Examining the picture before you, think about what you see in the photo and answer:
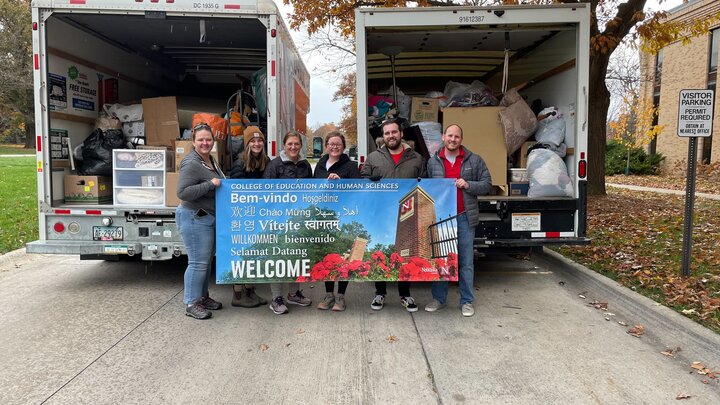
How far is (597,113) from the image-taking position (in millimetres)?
12812

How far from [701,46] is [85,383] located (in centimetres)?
2785

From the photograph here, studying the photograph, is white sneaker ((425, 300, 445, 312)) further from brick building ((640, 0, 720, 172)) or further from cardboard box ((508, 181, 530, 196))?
brick building ((640, 0, 720, 172))

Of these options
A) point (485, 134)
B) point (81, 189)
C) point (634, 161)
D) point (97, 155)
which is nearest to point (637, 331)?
point (485, 134)

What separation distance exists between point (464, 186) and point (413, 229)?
0.65 m

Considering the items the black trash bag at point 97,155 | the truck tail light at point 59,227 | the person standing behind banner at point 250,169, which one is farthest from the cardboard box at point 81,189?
the person standing behind banner at point 250,169

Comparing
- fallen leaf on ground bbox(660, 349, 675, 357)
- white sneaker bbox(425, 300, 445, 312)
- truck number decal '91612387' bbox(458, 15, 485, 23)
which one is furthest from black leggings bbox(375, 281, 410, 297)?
truck number decal '91612387' bbox(458, 15, 485, 23)

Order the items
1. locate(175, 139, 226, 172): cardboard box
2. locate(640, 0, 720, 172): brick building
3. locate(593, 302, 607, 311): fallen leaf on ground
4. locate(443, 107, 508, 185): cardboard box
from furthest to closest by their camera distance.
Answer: locate(640, 0, 720, 172): brick building → locate(443, 107, 508, 185): cardboard box → locate(175, 139, 226, 172): cardboard box → locate(593, 302, 607, 311): fallen leaf on ground

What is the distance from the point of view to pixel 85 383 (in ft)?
12.2

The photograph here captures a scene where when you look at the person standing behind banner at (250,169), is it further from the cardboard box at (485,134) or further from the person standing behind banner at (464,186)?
the cardboard box at (485,134)

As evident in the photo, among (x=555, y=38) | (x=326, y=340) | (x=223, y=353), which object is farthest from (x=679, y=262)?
(x=223, y=353)

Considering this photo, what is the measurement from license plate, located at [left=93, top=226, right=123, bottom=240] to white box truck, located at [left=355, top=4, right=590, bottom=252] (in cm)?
281

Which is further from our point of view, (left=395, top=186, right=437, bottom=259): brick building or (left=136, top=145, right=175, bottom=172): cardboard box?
(left=136, top=145, right=175, bottom=172): cardboard box

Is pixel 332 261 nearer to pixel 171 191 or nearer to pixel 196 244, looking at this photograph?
pixel 196 244

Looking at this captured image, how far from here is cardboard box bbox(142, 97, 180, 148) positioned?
679 centimetres
